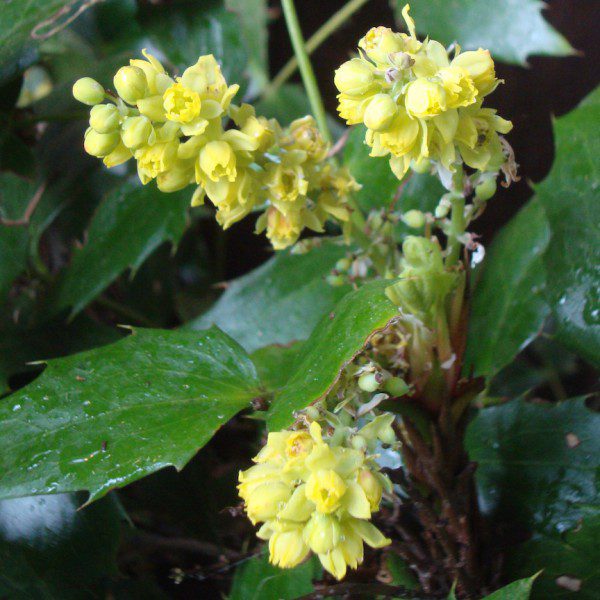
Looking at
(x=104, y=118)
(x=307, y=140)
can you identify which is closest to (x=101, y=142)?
(x=104, y=118)

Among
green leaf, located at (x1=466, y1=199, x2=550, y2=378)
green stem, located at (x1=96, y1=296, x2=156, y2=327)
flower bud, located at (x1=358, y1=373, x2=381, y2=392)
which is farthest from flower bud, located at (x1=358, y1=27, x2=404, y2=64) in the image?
green stem, located at (x1=96, y1=296, x2=156, y2=327)

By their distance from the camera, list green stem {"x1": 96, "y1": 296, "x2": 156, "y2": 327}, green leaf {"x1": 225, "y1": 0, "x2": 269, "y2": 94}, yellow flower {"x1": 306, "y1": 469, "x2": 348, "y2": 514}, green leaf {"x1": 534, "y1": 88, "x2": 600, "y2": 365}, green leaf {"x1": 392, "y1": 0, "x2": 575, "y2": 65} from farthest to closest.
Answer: green leaf {"x1": 225, "y1": 0, "x2": 269, "y2": 94} → green stem {"x1": 96, "y1": 296, "x2": 156, "y2": 327} → green leaf {"x1": 392, "y1": 0, "x2": 575, "y2": 65} → green leaf {"x1": 534, "y1": 88, "x2": 600, "y2": 365} → yellow flower {"x1": 306, "y1": 469, "x2": 348, "y2": 514}

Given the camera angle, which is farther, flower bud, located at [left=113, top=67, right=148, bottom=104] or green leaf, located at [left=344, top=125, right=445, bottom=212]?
green leaf, located at [left=344, top=125, right=445, bottom=212]

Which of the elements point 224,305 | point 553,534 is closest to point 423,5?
point 224,305

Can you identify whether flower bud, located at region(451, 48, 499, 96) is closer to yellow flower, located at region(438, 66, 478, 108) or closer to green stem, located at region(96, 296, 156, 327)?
yellow flower, located at region(438, 66, 478, 108)

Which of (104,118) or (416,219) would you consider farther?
(416,219)

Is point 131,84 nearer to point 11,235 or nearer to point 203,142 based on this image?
point 203,142
